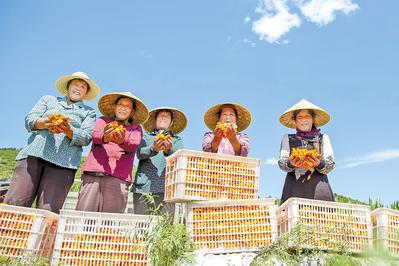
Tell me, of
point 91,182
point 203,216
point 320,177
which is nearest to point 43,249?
point 91,182

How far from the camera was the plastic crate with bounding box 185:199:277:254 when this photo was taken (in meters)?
4.06

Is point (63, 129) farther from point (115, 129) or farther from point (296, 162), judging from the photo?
point (296, 162)

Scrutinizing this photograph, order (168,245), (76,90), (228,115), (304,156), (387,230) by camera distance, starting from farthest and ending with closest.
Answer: (228,115), (76,90), (304,156), (387,230), (168,245)

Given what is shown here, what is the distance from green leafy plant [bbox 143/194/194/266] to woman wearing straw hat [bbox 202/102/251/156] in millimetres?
1463

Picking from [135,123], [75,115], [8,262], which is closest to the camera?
[8,262]

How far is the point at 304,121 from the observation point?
5328 mm

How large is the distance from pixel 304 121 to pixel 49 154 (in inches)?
126

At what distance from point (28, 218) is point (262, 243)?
91.1 inches

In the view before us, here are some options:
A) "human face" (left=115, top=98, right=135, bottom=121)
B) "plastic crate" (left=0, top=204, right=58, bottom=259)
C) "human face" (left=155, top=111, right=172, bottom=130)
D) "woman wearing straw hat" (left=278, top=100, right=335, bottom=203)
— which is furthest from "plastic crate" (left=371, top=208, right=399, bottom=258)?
"plastic crate" (left=0, top=204, right=58, bottom=259)

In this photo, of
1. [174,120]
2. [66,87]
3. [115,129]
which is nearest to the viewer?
[115,129]

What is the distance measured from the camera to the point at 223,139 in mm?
5262

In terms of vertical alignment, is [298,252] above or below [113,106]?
below

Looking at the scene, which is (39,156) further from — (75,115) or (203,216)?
(203,216)

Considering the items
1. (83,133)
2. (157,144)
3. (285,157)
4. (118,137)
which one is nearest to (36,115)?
(83,133)
